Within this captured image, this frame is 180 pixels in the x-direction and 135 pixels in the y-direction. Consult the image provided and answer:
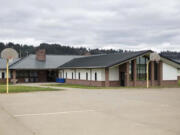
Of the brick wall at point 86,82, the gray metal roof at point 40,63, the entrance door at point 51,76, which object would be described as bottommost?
the brick wall at point 86,82

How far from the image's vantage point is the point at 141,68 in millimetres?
32375

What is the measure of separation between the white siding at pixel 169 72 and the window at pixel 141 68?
309cm

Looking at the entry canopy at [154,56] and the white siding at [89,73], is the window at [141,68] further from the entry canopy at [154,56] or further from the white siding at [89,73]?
the white siding at [89,73]

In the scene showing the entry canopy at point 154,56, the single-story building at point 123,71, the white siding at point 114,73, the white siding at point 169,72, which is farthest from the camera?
the white siding at point 169,72

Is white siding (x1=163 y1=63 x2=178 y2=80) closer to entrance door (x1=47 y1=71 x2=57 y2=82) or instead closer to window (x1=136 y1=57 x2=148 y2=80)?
window (x1=136 y1=57 x2=148 y2=80)

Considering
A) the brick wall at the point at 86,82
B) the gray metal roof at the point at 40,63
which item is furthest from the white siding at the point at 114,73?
the gray metal roof at the point at 40,63

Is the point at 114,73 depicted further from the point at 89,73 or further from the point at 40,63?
the point at 40,63

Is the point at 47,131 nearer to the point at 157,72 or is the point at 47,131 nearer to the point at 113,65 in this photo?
the point at 113,65

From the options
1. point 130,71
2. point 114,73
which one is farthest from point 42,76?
point 130,71

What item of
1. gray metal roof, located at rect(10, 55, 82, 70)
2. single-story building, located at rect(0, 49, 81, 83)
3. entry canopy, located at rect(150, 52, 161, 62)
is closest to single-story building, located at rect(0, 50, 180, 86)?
gray metal roof, located at rect(10, 55, 82, 70)

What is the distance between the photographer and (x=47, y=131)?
764 cm

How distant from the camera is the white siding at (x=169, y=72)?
33.9 metres

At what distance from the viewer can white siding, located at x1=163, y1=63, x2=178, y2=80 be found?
33875 millimetres

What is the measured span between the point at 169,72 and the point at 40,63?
2212 cm
